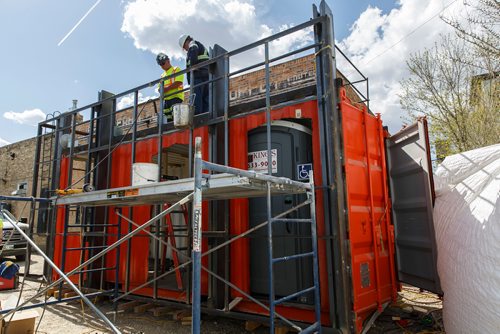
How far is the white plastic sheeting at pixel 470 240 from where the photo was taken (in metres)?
3.54

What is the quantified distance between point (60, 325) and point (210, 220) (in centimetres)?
305

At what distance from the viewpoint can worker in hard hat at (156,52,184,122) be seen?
6.89 metres

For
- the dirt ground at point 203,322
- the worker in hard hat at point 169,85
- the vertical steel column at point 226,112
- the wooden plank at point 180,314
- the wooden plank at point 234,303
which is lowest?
the dirt ground at point 203,322

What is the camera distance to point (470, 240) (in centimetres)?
395

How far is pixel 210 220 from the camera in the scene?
5.39 m

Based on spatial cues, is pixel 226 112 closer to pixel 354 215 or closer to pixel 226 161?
pixel 226 161

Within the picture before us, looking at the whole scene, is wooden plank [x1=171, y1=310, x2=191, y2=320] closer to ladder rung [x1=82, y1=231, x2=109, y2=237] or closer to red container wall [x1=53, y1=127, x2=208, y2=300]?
red container wall [x1=53, y1=127, x2=208, y2=300]

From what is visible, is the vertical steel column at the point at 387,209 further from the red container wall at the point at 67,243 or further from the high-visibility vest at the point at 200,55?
the red container wall at the point at 67,243

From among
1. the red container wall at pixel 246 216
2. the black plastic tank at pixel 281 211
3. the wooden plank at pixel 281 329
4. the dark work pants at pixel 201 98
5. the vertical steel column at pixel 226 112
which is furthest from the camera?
the dark work pants at pixel 201 98

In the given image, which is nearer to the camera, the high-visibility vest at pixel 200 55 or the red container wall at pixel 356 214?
the red container wall at pixel 356 214

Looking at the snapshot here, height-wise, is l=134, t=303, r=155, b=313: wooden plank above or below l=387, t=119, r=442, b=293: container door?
below

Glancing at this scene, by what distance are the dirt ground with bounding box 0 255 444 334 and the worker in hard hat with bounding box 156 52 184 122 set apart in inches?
154

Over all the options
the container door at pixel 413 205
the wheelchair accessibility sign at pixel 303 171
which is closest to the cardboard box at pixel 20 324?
the wheelchair accessibility sign at pixel 303 171

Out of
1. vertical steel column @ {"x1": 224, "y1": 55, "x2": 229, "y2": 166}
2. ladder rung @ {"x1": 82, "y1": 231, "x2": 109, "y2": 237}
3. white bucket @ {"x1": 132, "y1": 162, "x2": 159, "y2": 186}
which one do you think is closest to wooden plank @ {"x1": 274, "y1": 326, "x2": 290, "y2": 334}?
vertical steel column @ {"x1": 224, "y1": 55, "x2": 229, "y2": 166}
